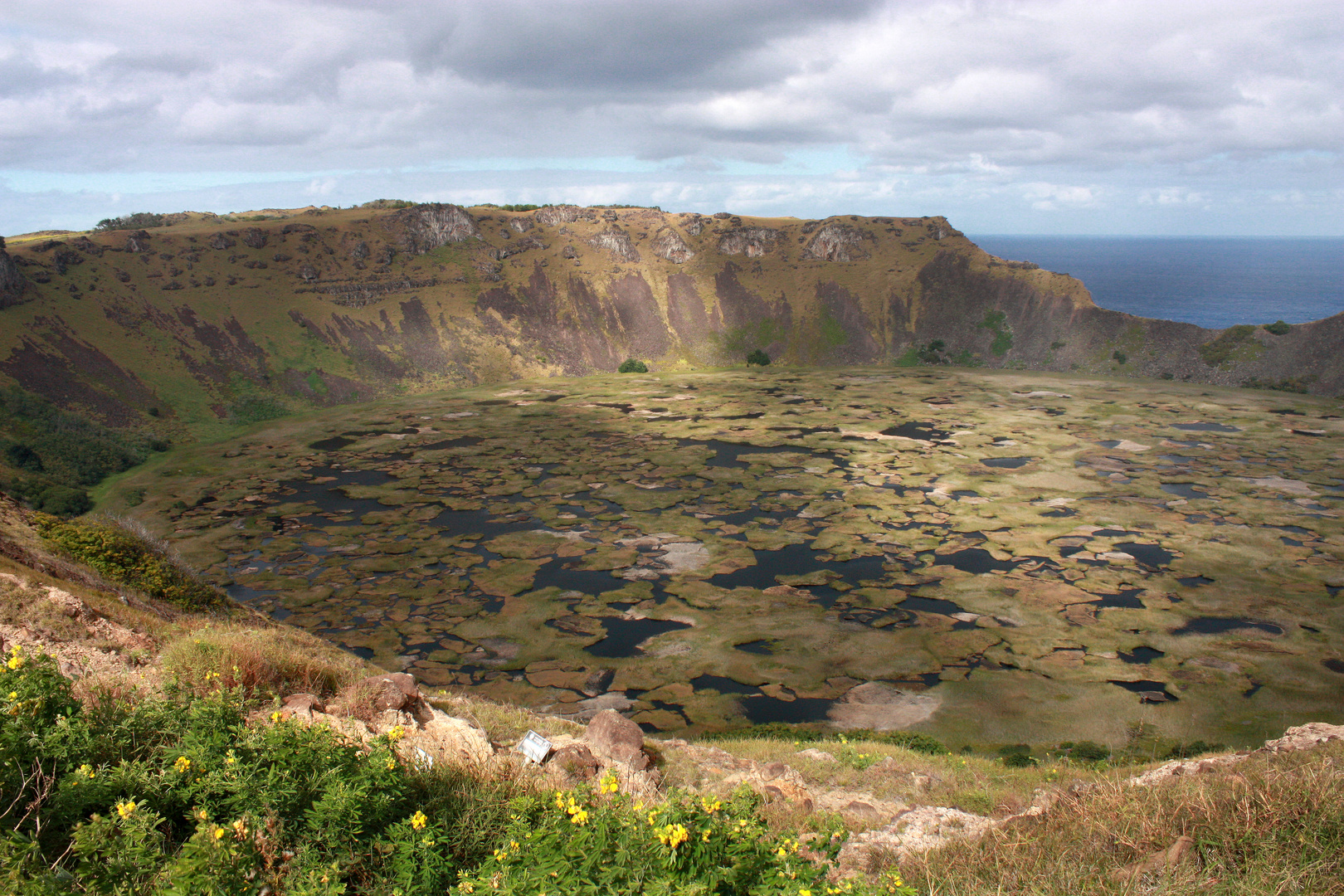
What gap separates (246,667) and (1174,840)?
41.9ft

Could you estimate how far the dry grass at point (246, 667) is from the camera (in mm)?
10172

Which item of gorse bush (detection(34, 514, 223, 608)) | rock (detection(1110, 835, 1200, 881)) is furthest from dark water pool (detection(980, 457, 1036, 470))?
gorse bush (detection(34, 514, 223, 608))

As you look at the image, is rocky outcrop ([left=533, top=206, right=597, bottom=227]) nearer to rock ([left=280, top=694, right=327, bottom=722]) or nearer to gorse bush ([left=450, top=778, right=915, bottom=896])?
rock ([left=280, top=694, right=327, bottom=722])

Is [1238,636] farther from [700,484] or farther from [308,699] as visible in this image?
[308,699]

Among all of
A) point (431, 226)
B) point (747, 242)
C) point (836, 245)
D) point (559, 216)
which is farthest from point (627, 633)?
point (559, 216)

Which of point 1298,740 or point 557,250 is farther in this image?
point 557,250

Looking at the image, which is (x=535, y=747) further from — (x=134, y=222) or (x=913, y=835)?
(x=134, y=222)

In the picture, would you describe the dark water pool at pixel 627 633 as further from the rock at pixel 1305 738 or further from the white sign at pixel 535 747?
the rock at pixel 1305 738

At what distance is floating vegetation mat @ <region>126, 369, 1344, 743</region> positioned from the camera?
2178cm

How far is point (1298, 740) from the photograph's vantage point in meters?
13.1

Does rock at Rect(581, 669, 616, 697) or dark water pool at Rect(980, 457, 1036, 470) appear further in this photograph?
dark water pool at Rect(980, 457, 1036, 470)

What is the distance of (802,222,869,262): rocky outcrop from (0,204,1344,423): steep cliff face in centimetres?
30

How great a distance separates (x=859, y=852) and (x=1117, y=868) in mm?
3634

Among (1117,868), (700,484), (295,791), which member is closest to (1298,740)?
(1117,868)
